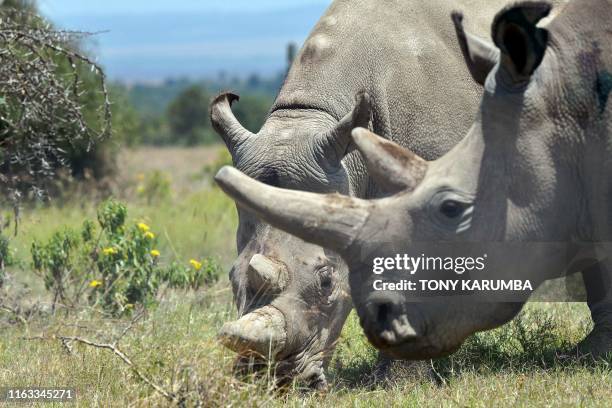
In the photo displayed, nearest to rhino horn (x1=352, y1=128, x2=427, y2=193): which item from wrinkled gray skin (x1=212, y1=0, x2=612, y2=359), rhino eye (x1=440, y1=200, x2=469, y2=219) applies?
wrinkled gray skin (x1=212, y1=0, x2=612, y2=359)

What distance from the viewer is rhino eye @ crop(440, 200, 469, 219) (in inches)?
203

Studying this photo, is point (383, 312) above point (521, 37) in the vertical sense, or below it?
below

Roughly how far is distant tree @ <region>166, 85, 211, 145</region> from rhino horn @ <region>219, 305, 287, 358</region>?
31.2 metres

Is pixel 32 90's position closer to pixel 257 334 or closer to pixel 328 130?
pixel 328 130

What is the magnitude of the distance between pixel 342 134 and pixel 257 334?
124 cm

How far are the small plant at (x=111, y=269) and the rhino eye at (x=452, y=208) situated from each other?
10.7 feet

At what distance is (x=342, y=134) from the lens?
655cm

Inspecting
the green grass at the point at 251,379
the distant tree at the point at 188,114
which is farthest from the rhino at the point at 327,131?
the distant tree at the point at 188,114

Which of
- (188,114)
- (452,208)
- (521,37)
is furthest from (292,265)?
(188,114)

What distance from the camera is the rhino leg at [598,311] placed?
22.4 ft

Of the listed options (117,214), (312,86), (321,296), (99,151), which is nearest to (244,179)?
(321,296)

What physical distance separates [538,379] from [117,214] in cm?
329

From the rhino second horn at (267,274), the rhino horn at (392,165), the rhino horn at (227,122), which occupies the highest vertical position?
the rhino horn at (392,165)

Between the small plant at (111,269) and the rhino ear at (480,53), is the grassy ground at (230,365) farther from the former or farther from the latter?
the rhino ear at (480,53)
